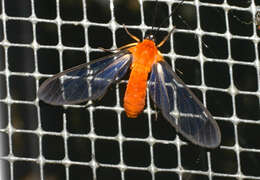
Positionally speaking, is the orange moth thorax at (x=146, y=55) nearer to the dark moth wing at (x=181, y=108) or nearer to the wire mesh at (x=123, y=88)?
the dark moth wing at (x=181, y=108)

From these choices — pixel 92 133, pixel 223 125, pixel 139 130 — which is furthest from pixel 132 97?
pixel 223 125

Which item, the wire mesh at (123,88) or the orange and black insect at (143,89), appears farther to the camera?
the wire mesh at (123,88)

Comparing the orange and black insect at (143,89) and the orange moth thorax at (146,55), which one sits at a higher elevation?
the orange moth thorax at (146,55)

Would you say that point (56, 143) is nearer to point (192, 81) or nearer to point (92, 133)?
point (92, 133)

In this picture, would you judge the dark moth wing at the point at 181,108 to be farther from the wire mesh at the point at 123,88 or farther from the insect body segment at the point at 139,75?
the wire mesh at the point at 123,88

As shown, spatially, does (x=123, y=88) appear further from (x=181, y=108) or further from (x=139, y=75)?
(x=181, y=108)

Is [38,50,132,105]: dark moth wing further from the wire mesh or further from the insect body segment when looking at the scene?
the wire mesh

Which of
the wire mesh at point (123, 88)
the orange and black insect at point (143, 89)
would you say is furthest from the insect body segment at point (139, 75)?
the wire mesh at point (123, 88)
